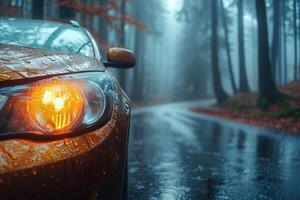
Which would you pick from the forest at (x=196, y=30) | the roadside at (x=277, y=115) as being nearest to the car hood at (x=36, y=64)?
the roadside at (x=277, y=115)

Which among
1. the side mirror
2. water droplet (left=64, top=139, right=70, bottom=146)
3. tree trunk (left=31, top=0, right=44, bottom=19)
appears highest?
tree trunk (left=31, top=0, right=44, bottom=19)

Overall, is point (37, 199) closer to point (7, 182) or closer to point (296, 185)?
point (7, 182)

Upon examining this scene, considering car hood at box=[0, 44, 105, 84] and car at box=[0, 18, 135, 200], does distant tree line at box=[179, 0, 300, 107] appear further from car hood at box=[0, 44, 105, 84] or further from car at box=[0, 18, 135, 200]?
car at box=[0, 18, 135, 200]

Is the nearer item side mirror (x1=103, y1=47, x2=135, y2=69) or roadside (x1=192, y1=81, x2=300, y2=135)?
side mirror (x1=103, y1=47, x2=135, y2=69)

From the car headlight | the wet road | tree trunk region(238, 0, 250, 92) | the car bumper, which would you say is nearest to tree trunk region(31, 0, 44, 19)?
the wet road

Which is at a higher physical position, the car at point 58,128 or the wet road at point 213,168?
the car at point 58,128

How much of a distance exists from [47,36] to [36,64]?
5.23 ft

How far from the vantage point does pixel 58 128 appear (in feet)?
7.31

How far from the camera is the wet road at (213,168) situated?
14.6ft

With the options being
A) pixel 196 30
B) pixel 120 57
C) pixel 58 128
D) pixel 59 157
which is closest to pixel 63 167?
pixel 59 157

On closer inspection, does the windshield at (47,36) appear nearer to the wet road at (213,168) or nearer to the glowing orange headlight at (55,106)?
the glowing orange headlight at (55,106)

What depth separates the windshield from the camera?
3.79m

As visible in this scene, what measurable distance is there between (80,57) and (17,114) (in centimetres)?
75

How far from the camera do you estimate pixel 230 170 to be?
564cm
